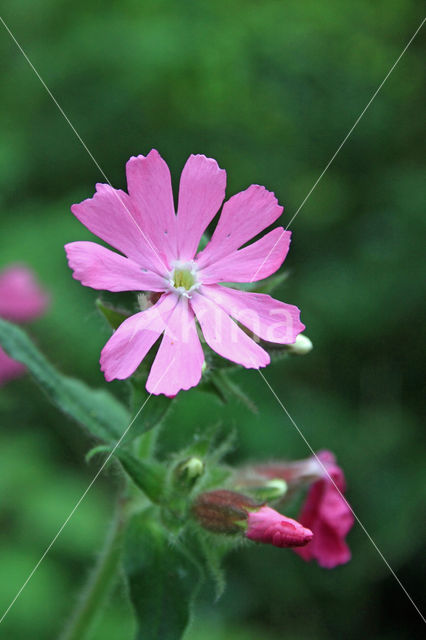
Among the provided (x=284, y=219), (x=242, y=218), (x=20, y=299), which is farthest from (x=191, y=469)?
(x=284, y=219)

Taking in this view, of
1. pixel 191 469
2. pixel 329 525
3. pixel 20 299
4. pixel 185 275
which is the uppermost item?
pixel 20 299

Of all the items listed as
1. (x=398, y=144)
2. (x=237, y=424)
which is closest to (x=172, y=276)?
(x=237, y=424)

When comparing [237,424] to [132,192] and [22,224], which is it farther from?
[132,192]

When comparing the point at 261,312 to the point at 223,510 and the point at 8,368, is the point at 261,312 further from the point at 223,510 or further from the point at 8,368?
the point at 8,368

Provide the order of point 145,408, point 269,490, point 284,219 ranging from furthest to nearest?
1. point 284,219
2. point 269,490
3. point 145,408

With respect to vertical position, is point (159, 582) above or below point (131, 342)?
below

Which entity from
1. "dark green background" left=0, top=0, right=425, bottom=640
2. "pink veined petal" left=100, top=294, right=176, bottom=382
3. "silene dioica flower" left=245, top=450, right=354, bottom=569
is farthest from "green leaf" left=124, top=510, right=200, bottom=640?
"dark green background" left=0, top=0, right=425, bottom=640

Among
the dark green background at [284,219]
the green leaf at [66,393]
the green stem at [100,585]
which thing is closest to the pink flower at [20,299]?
the dark green background at [284,219]

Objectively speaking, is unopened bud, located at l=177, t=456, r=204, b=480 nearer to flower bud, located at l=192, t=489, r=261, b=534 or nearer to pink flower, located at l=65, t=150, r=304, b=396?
flower bud, located at l=192, t=489, r=261, b=534
